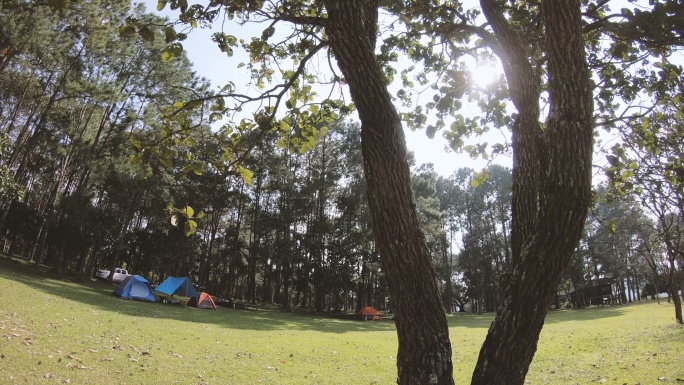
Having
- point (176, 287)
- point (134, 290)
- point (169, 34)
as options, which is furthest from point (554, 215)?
point (176, 287)

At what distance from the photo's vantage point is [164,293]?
90.7 ft

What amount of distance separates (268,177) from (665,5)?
34.4m

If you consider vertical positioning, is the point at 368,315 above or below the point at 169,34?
below

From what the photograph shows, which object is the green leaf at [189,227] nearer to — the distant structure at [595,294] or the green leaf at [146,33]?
the green leaf at [146,33]

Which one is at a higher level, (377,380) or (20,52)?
(20,52)

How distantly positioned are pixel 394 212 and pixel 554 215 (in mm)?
820

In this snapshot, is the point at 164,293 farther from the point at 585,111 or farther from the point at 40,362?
the point at 585,111

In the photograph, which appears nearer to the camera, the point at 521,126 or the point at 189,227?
the point at 521,126

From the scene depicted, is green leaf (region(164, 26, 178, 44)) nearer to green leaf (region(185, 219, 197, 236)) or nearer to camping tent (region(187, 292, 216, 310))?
green leaf (region(185, 219, 197, 236))

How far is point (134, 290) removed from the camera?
23.3 metres

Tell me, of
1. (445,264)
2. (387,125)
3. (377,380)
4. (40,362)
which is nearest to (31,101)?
(40,362)

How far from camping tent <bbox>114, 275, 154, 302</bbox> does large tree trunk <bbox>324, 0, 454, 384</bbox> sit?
81.6ft

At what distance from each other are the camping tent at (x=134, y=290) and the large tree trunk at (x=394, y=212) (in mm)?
24863

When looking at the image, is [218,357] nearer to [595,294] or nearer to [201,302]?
[201,302]
